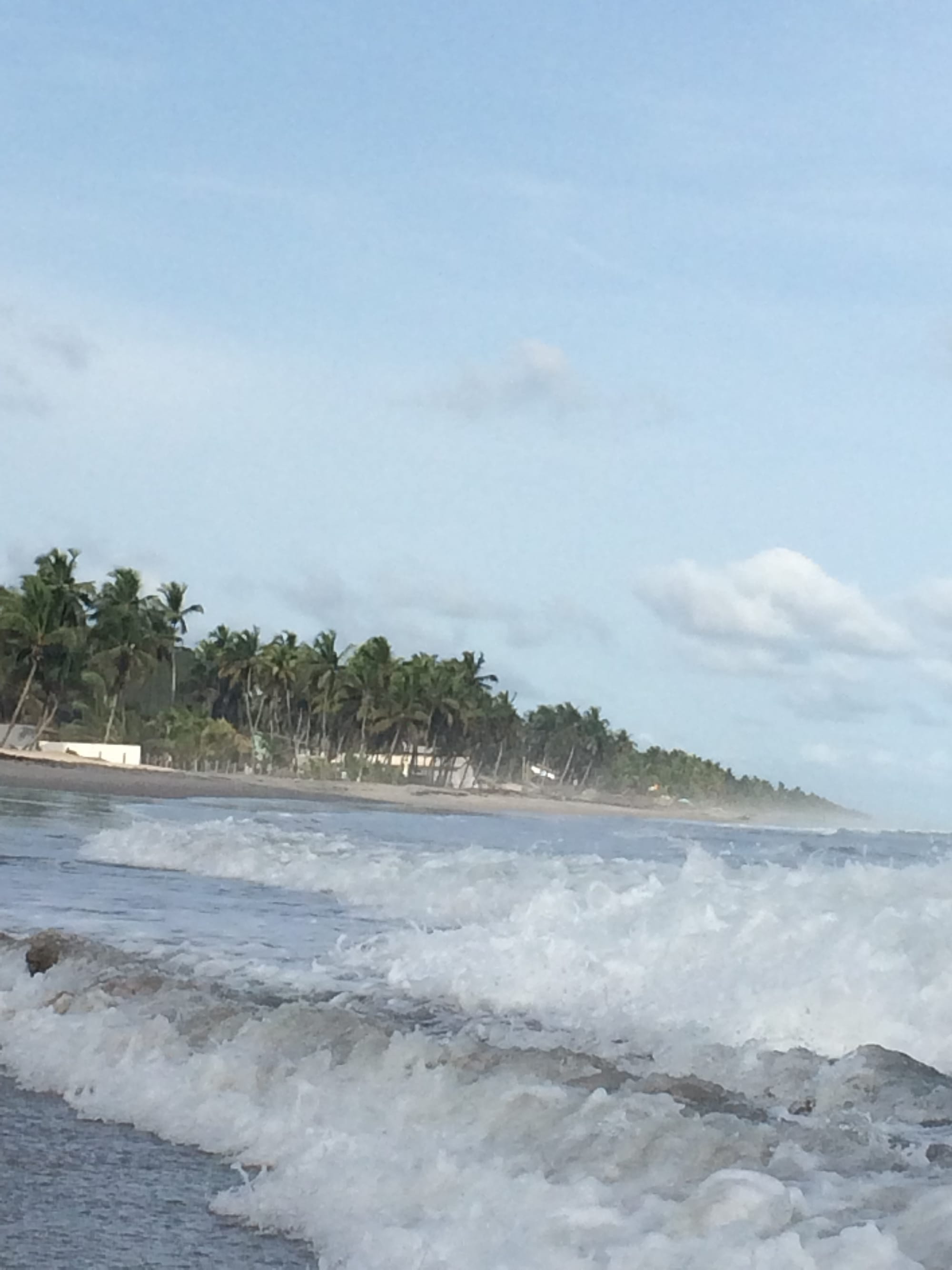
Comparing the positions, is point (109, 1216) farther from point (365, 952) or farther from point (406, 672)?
point (406, 672)

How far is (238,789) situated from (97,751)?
13.5 meters

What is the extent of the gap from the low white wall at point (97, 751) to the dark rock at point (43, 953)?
7233cm

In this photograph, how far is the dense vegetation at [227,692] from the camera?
74000 millimetres

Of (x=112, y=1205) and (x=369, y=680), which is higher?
(x=369, y=680)

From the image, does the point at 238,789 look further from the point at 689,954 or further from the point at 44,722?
the point at 689,954

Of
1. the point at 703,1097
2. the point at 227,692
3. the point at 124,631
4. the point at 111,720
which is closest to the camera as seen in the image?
the point at 703,1097

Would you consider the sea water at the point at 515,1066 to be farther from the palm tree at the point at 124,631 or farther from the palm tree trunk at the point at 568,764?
the palm tree trunk at the point at 568,764

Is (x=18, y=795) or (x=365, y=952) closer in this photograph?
(x=365, y=952)

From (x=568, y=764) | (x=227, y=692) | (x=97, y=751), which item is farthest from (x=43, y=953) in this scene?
(x=568, y=764)

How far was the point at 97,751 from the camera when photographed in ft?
278

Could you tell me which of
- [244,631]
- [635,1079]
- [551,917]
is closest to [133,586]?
[244,631]

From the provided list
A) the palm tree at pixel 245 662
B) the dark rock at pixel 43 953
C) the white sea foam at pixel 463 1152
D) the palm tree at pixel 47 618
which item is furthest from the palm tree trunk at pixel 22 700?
the white sea foam at pixel 463 1152

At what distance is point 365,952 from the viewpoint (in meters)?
11.6

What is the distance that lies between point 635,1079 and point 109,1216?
2.64 metres
